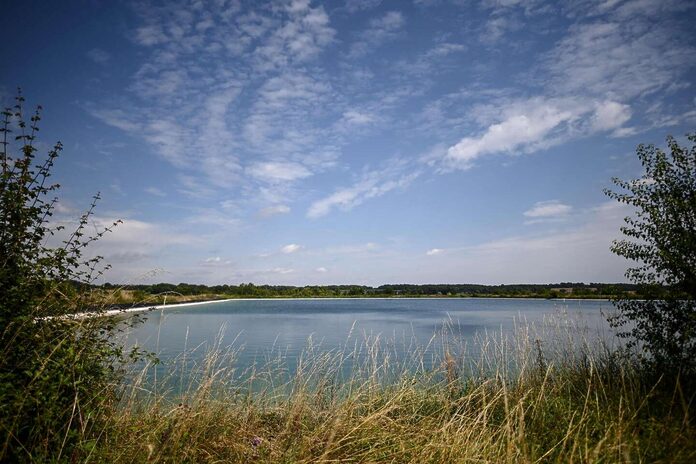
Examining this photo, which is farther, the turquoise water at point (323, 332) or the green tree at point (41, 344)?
the turquoise water at point (323, 332)

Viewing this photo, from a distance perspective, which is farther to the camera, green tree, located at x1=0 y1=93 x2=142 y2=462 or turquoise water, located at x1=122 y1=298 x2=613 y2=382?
turquoise water, located at x1=122 y1=298 x2=613 y2=382

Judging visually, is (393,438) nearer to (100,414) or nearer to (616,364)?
(100,414)

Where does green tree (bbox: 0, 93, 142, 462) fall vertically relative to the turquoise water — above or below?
above

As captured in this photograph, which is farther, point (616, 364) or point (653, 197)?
point (616, 364)

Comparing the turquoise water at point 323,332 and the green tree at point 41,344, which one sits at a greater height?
the green tree at point 41,344

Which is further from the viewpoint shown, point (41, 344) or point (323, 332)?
point (323, 332)

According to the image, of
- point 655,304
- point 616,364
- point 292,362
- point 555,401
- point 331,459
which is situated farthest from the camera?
point 292,362

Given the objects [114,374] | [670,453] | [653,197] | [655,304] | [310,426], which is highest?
[653,197]

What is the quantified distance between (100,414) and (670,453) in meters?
6.06

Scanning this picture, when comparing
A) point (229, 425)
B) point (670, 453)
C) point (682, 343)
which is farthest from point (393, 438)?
point (682, 343)

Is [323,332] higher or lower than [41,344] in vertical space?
lower

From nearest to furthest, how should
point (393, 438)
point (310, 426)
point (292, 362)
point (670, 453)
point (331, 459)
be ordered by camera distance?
point (670, 453) < point (331, 459) < point (393, 438) < point (310, 426) < point (292, 362)

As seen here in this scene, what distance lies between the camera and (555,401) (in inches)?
239

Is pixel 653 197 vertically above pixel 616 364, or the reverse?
pixel 653 197
